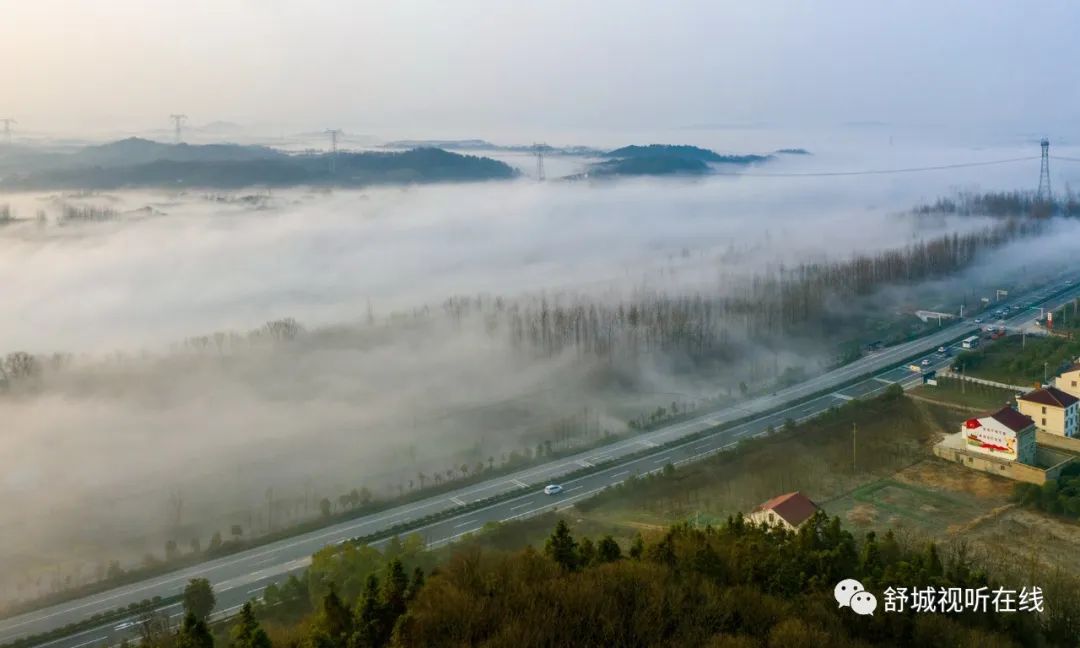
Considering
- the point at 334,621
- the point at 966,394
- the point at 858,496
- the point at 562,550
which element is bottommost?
the point at 858,496

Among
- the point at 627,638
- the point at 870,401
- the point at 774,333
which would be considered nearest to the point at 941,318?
the point at 774,333

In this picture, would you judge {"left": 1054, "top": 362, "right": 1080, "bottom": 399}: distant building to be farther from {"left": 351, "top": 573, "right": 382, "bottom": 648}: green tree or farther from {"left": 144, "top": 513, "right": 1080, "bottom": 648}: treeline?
{"left": 351, "top": 573, "right": 382, "bottom": 648}: green tree

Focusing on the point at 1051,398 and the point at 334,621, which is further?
the point at 1051,398

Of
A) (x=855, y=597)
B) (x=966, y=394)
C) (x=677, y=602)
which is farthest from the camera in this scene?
(x=966, y=394)

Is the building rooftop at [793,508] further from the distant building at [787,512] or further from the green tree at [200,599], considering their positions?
the green tree at [200,599]

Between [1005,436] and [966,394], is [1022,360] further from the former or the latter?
[1005,436]

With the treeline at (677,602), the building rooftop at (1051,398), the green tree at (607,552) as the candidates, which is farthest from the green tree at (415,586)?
the building rooftop at (1051,398)

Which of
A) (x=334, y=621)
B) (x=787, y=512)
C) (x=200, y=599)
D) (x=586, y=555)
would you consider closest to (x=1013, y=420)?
(x=787, y=512)
